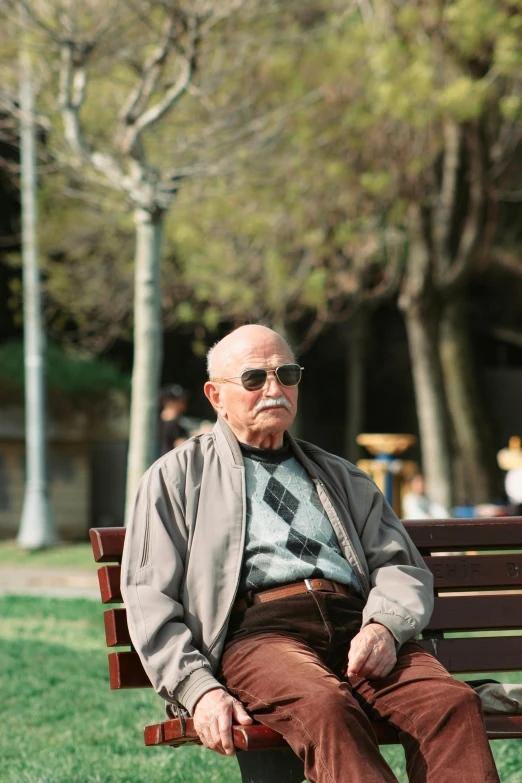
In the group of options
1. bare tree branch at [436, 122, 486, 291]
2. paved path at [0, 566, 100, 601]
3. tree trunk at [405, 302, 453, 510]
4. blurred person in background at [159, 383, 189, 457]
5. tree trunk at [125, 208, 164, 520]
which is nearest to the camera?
tree trunk at [125, 208, 164, 520]

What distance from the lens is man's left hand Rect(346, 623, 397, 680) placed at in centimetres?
362

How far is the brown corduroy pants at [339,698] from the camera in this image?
10.9ft

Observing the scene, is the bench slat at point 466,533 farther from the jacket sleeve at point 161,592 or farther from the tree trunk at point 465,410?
the tree trunk at point 465,410

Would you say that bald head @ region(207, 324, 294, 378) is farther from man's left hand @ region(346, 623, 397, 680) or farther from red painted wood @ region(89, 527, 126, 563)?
man's left hand @ region(346, 623, 397, 680)

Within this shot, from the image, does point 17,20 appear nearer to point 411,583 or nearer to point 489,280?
point 411,583

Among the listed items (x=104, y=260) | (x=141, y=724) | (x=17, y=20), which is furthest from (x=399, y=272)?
(x=141, y=724)

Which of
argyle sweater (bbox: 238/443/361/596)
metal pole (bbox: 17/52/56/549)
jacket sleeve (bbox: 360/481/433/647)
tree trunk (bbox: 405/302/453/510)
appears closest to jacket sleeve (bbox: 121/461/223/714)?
argyle sweater (bbox: 238/443/361/596)

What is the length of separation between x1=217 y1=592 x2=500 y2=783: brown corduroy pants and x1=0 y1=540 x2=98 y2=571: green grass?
435 inches

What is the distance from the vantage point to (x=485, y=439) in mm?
19938

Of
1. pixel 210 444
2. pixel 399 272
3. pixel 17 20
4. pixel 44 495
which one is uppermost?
pixel 17 20

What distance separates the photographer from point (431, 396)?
17797mm

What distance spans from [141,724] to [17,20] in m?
7.69

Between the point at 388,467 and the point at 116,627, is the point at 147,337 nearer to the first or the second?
the point at 388,467

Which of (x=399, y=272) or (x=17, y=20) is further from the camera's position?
(x=399, y=272)
